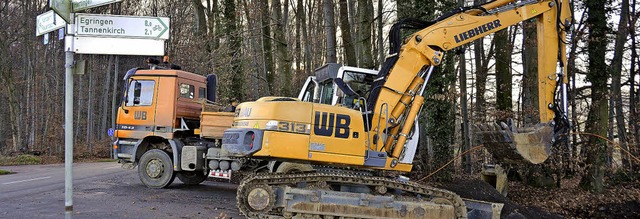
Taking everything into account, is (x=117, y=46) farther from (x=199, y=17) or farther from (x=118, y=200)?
(x=199, y=17)

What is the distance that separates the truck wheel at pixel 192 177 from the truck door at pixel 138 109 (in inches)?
63.6

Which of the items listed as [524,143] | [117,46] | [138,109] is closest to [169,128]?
[138,109]

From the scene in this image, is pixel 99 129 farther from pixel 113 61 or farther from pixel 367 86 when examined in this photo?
pixel 367 86

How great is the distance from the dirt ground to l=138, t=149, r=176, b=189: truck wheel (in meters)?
6.58

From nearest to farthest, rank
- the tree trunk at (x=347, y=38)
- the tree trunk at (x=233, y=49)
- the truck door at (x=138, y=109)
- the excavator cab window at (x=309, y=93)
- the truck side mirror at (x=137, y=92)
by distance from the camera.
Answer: the excavator cab window at (x=309, y=93), the truck door at (x=138, y=109), the truck side mirror at (x=137, y=92), the tree trunk at (x=347, y=38), the tree trunk at (x=233, y=49)

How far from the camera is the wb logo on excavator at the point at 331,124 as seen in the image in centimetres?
796

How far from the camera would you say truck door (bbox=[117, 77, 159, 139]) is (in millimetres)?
12359

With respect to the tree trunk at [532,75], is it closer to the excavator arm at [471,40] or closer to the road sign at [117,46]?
the excavator arm at [471,40]

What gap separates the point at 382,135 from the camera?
8805mm

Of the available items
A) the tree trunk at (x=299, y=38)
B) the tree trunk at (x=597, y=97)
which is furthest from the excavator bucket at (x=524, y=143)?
the tree trunk at (x=299, y=38)

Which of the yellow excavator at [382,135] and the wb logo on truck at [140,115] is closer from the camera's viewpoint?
Result: the yellow excavator at [382,135]

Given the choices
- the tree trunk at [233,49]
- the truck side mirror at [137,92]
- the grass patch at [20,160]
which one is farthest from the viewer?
the grass patch at [20,160]

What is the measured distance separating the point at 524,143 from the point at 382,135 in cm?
232

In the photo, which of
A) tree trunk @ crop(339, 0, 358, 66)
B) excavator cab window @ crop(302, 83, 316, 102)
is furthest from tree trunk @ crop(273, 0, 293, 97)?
excavator cab window @ crop(302, 83, 316, 102)
